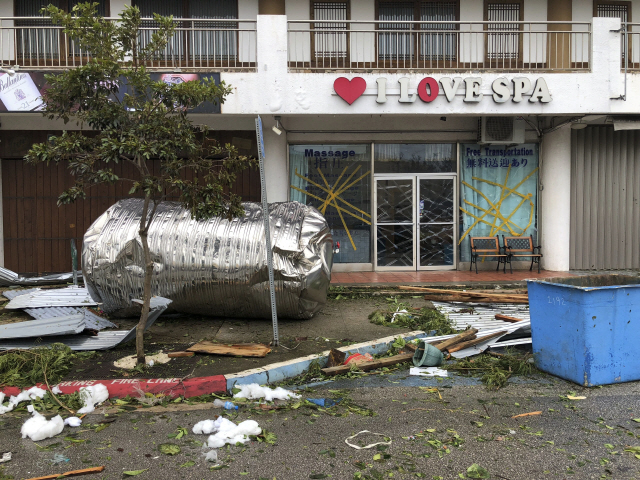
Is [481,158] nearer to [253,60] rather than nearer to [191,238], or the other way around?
[253,60]

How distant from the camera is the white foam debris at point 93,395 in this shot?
4.57 metres

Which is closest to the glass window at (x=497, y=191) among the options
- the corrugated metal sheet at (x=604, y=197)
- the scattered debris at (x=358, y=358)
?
the corrugated metal sheet at (x=604, y=197)

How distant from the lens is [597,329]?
4.96m

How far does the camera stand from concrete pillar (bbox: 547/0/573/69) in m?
12.1

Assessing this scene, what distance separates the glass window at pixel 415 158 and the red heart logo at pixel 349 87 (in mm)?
1995

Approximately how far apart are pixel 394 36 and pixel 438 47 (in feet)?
3.53

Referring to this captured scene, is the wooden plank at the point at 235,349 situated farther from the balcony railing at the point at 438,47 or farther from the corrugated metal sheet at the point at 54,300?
the balcony railing at the point at 438,47

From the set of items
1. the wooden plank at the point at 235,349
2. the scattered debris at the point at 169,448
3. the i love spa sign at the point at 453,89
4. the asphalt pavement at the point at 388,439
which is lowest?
the asphalt pavement at the point at 388,439

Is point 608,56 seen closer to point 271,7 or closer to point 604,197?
point 604,197

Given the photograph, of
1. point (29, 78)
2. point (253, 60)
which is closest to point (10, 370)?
point (29, 78)

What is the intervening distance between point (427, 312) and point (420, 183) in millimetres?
5439

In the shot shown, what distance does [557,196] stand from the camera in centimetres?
1241

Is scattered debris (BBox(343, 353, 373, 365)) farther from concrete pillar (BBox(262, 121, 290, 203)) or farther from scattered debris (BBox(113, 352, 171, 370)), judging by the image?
concrete pillar (BBox(262, 121, 290, 203))

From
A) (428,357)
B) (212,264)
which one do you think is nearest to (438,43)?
(212,264)
